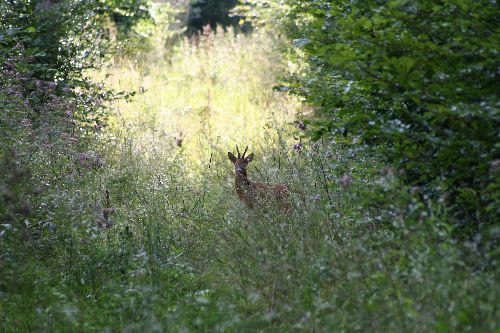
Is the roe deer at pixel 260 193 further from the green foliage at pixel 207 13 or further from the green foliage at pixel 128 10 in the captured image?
the green foliage at pixel 207 13

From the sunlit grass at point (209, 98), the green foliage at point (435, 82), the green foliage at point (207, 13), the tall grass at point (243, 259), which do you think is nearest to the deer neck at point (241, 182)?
the tall grass at point (243, 259)

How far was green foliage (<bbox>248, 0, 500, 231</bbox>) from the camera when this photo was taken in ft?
15.1

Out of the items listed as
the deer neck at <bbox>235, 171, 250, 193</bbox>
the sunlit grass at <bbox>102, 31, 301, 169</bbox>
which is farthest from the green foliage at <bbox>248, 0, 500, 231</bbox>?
the sunlit grass at <bbox>102, 31, 301, 169</bbox>

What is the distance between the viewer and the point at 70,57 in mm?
10328

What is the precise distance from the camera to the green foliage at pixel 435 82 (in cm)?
460

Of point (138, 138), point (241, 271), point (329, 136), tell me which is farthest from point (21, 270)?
point (138, 138)

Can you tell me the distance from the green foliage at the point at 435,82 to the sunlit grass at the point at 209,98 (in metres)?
3.89

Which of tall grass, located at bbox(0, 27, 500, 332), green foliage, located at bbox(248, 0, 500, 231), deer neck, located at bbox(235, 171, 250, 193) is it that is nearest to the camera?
tall grass, located at bbox(0, 27, 500, 332)

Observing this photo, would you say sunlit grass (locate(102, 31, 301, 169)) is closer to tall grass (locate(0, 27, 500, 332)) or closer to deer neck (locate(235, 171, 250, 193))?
tall grass (locate(0, 27, 500, 332))

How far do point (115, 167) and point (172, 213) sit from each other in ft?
7.71

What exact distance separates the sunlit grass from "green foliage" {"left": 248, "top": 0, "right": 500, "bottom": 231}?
3887 millimetres

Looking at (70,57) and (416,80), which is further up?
(416,80)

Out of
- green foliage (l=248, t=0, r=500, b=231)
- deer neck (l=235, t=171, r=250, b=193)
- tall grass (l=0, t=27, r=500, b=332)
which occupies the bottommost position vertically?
deer neck (l=235, t=171, r=250, b=193)

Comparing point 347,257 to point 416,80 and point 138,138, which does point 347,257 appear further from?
point 138,138
